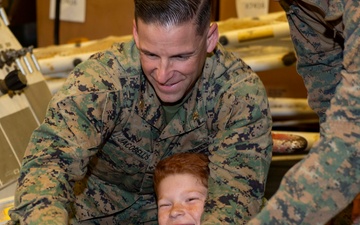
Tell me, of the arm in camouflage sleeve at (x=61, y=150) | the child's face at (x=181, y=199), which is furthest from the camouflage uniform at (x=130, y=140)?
the child's face at (x=181, y=199)

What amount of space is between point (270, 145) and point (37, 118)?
1161mm

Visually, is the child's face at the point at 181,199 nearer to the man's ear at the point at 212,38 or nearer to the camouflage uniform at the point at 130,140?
the camouflage uniform at the point at 130,140

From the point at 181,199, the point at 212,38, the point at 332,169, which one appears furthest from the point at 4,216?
the point at 332,169

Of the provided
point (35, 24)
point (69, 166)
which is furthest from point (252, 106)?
point (35, 24)

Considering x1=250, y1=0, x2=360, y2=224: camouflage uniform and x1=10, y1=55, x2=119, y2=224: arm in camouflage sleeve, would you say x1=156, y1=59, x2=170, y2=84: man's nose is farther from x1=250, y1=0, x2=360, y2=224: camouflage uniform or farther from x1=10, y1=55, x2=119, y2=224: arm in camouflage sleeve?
x1=250, y1=0, x2=360, y2=224: camouflage uniform

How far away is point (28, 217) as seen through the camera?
2.03 metres

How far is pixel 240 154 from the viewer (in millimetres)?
2289

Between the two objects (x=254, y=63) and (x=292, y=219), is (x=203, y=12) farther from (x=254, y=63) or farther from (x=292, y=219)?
(x=254, y=63)

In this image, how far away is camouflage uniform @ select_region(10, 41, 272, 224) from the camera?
217cm

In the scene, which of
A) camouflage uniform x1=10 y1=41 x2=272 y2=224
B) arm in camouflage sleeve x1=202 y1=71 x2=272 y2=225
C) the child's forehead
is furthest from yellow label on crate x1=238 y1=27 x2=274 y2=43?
the child's forehead

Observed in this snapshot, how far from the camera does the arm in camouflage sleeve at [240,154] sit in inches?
86.4

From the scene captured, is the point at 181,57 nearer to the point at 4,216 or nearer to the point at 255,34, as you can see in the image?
the point at 4,216

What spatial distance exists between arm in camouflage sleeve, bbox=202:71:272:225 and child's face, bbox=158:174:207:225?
10 centimetres

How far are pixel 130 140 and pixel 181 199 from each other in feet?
0.97
